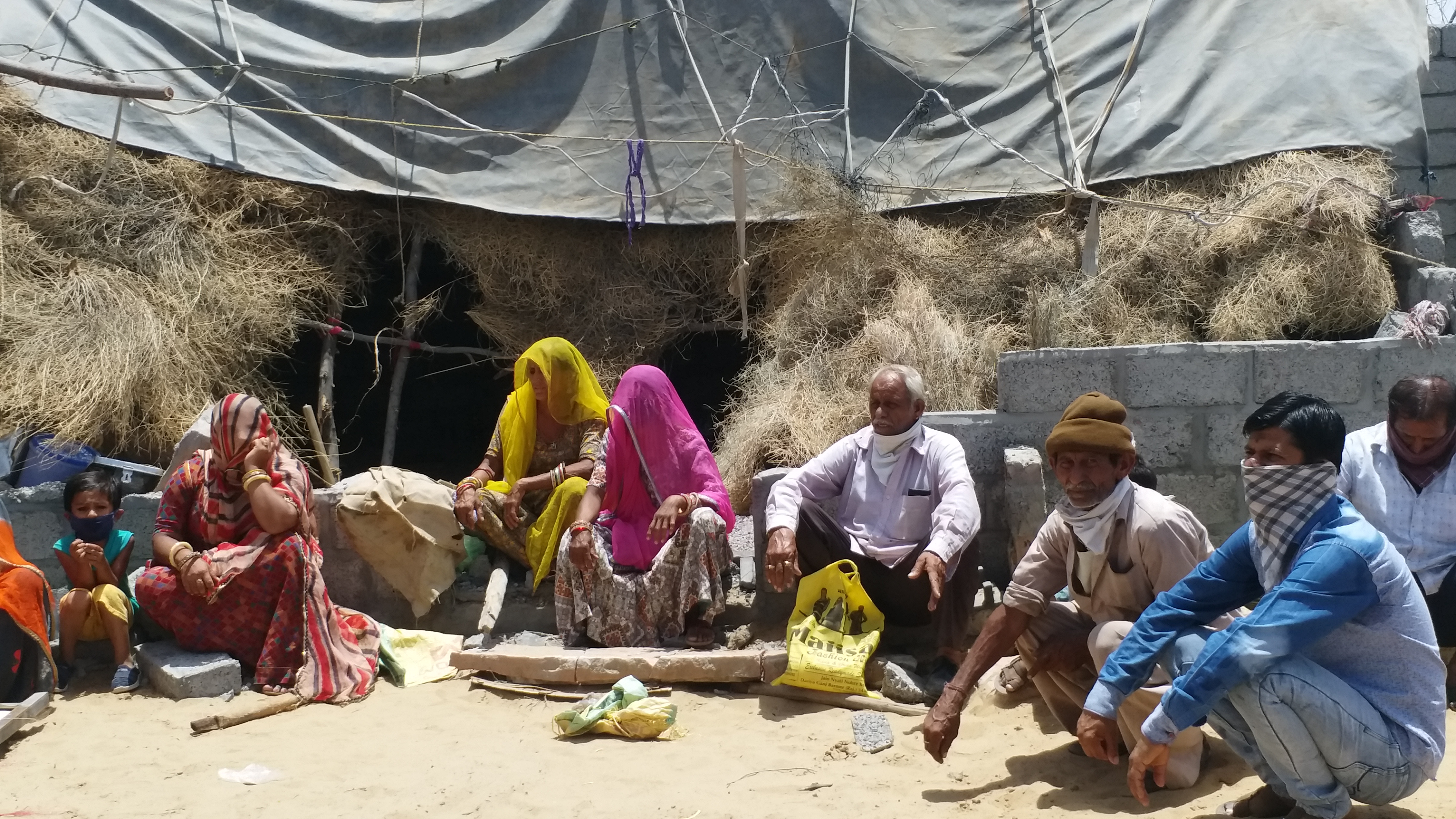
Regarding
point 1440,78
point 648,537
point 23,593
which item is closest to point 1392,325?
point 1440,78

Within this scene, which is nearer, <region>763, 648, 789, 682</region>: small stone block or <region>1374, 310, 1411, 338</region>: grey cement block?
<region>763, 648, 789, 682</region>: small stone block

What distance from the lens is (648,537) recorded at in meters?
4.94

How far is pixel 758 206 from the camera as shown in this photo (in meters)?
7.78

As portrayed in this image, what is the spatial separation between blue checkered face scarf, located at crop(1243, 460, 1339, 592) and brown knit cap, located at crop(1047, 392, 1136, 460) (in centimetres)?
50

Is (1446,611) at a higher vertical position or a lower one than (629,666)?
higher

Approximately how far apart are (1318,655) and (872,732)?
59.9 inches

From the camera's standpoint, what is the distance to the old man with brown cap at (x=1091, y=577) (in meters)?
3.39

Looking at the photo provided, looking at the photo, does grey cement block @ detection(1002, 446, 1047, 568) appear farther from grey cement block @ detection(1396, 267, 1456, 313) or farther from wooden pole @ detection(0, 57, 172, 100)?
wooden pole @ detection(0, 57, 172, 100)

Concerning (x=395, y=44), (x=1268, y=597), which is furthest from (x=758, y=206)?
(x=1268, y=597)

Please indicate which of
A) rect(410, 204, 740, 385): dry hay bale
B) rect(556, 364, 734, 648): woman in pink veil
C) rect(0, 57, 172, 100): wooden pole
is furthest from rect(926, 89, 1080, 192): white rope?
rect(0, 57, 172, 100): wooden pole

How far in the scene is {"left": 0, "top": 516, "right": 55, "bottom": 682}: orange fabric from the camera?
455 cm

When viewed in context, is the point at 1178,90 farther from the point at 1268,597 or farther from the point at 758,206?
the point at 1268,597

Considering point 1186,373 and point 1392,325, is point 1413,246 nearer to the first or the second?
point 1392,325

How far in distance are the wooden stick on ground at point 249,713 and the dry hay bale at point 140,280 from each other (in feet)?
8.33
